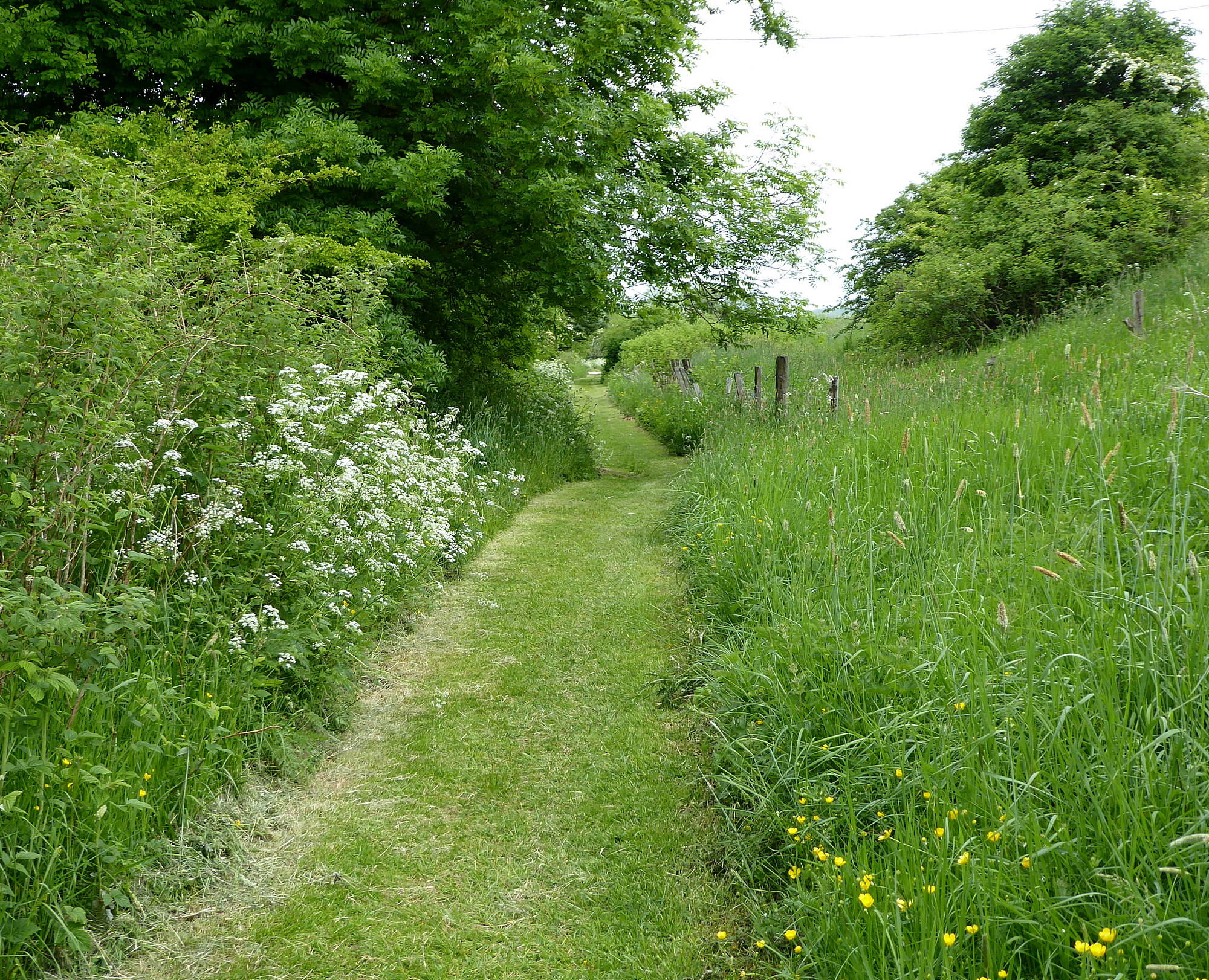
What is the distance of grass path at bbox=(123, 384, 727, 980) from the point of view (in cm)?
268

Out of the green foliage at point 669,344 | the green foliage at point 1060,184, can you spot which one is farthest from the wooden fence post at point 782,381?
the green foliage at point 669,344

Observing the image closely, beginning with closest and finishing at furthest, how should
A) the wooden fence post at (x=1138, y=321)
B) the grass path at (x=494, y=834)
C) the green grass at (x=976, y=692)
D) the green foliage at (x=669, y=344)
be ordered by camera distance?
the green grass at (x=976, y=692)
the grass path at (x=494, y=834)
the wooden fence post at (x=1138, y=321)
the green foliage at (x=669, y=344)

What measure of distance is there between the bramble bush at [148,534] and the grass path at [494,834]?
414 mm

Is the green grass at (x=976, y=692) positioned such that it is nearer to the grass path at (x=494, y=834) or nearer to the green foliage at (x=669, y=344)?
the grass path at (x=494, y=834)

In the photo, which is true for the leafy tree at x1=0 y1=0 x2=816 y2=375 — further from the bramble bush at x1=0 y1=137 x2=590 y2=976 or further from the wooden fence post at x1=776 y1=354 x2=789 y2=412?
the bramble bush at x1=0 y1=137 x2=590 y2=976

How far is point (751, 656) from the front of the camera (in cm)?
397

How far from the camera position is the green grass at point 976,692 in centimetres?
200

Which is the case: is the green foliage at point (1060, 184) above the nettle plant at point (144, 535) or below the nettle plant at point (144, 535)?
above

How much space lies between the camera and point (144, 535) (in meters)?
4.09

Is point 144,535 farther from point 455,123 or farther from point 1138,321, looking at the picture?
point 1138,321

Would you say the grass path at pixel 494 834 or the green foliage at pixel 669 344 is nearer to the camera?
the grass path at pixel 494 834

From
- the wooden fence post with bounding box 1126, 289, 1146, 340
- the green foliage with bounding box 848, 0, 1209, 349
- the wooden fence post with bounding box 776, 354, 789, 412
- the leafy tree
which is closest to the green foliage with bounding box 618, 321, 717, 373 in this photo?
the green foliage with bounding box 848, 0, 1209, 349

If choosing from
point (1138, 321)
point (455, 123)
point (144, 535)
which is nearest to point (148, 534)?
point (144, 535)

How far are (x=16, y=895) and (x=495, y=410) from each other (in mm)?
9788
